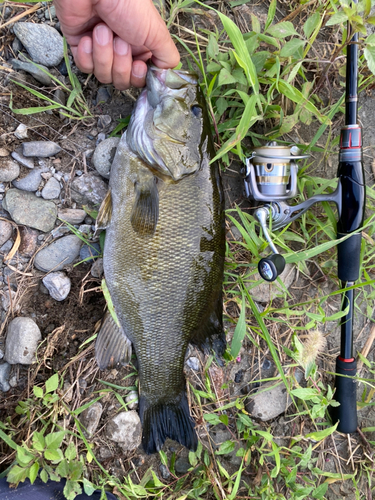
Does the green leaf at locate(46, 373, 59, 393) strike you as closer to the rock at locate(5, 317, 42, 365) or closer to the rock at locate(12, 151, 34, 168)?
the rock at locate(5, 317, 42, 365)

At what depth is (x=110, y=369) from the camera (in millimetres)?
2197

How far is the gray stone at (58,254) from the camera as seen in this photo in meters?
2.15

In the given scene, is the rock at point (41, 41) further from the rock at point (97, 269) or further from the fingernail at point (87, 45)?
the rock at point (97, 269)

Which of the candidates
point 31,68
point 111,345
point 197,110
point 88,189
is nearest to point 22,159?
point 88,189

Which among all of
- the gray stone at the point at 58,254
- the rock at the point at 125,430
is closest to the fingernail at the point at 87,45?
the gray stone at the point at 58,254

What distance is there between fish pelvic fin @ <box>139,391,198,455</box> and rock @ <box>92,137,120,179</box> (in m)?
1.47

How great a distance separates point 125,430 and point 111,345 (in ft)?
1.87

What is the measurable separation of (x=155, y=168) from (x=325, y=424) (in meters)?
2.19

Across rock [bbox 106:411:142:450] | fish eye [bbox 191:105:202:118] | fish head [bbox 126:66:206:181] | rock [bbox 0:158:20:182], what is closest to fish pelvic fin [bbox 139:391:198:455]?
rock [bbox 106:411:142:450]

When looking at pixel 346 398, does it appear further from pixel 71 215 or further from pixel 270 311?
pixel 71 215

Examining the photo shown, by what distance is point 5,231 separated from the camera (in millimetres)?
2096

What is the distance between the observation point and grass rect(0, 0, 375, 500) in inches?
81.4

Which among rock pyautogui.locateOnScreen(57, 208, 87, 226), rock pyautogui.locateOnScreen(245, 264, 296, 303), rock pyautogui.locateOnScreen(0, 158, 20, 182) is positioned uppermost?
rock pyautogui.locateOnScreen(0, 158, 20, 182)

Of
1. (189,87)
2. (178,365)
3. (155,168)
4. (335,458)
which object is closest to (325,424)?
(335,458)
